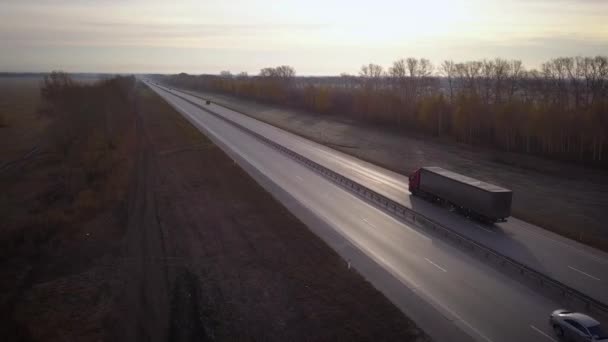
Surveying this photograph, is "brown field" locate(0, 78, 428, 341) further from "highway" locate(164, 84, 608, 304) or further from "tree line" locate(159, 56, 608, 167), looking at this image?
"tree line" locate(159, 56, 608, 167)

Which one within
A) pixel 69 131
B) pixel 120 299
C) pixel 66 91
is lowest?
pixel 120 299

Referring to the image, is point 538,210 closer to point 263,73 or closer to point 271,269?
point 271,269

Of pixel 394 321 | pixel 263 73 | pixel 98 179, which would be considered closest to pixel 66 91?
pixel 98 179

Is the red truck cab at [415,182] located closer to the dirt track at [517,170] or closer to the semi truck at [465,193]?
the semi truck at [465,193]

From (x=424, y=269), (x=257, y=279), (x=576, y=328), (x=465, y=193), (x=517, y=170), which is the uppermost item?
(x=465, y=193)

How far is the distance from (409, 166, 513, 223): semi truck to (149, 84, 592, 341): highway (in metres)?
0.89

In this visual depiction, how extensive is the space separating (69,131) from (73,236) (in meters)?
41.5

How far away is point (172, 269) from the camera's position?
21.3m

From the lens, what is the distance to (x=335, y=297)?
1836cm

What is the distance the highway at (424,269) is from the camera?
16.1 metres

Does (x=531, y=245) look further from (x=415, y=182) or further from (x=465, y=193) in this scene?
(x=415, y=182)

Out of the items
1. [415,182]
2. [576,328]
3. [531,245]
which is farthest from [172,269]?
[415,182]

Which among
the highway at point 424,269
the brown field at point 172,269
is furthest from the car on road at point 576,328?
the brown field at point 172,269

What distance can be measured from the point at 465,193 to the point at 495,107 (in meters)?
36.6
